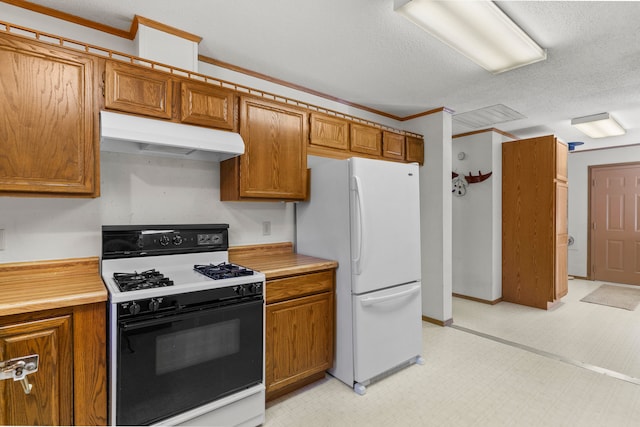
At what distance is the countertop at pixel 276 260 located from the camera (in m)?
2.20

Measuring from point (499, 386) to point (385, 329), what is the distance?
2.99 ft

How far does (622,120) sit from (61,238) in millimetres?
6016

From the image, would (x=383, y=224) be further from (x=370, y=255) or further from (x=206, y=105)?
(x=206, y=105)

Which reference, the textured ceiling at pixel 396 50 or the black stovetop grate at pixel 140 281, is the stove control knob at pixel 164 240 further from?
the textured ceiling at pixel 396 50

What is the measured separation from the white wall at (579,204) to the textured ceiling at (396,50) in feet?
8.24

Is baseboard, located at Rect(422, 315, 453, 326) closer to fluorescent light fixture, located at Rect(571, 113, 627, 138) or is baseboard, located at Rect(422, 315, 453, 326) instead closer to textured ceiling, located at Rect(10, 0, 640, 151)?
textured ceiling, located at Rect(10, 0, 640, 151)

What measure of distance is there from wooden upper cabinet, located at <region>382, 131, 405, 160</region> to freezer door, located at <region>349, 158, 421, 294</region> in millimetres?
698

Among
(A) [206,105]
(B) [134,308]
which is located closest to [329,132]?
(A) [206,105]

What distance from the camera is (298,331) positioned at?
2268mm

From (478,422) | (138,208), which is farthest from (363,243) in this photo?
(138,208)

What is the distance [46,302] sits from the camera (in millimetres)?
1386

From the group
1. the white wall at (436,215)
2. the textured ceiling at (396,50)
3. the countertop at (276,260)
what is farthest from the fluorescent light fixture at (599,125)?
the countertop at (276,260)

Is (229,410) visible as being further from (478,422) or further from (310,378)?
(478,422)

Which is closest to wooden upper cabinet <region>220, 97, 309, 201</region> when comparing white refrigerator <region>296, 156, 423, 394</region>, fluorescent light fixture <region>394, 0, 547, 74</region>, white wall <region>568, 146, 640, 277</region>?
white refrigerator <region>296, 156, 423, 394</region>
